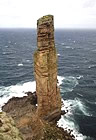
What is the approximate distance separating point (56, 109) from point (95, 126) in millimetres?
11645

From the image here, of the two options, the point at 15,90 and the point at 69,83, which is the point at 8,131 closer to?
the point at 15,90

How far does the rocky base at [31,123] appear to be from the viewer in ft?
180

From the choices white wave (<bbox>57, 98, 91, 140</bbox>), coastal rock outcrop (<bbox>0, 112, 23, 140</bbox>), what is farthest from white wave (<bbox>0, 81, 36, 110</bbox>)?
coastal rock outcrop (<bbox>0, 112, 23, 140</bbox>)

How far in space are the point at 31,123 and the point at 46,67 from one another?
45.8 feet

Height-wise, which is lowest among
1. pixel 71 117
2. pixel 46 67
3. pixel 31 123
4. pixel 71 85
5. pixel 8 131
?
pixel 71 117

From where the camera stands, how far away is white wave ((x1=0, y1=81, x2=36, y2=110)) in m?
80.0

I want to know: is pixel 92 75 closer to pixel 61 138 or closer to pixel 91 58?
pixel 91 58

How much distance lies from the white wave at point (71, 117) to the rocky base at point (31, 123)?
2.52 meters

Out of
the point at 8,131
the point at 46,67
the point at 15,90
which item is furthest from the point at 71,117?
the point at 8,131

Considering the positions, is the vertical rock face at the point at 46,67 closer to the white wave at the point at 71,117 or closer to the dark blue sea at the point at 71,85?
the white wave at the point at 71,117

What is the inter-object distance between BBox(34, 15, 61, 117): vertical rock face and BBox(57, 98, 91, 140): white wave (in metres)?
3.90

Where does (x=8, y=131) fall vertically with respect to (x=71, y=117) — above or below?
above

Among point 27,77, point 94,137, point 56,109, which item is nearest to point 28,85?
point 27,77

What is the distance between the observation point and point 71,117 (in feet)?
224
